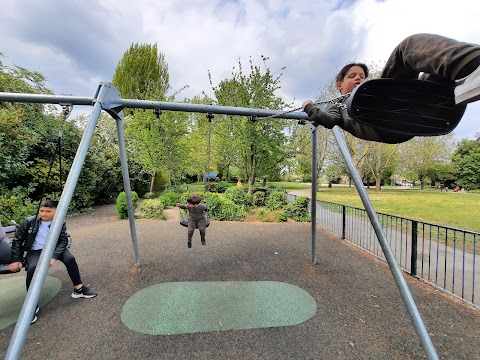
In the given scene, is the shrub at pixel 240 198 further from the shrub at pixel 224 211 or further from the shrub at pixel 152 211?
the shrub at pixel 152 211

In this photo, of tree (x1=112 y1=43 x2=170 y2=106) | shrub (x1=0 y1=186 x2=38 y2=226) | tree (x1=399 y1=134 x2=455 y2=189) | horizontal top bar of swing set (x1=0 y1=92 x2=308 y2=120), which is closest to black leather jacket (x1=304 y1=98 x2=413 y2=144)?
horizontal top bar of swing set (x1=0 y1=92 x2=308 y2=120)

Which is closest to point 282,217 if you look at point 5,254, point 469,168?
point 5,254

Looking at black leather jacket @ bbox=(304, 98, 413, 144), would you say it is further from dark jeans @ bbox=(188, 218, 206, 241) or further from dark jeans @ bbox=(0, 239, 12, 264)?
dark jeans @ bbox=(0, 239, 12, 264)

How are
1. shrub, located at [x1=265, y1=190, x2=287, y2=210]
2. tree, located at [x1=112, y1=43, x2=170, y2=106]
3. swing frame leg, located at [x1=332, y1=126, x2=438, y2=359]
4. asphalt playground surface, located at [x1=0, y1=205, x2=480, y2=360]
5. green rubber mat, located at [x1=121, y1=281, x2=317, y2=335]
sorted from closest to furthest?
swing frame leg, located at [x1=332, y1=126, x2=438, y2=359]
asphalt playground surface, located at [x1=0, y1=205, x2=480, y2=360]
green rubber mat, located at [x1=121, y1=281, x2=317, y2=335]
shrub, located at [x1=265, y1=190, x2=287, y2=210]
tree, located at [x1=112, y1=43, x2=170, y2=106]

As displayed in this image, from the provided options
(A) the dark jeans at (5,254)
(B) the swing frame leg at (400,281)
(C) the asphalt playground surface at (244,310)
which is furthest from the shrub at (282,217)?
(A) the dark jeans at (5,254)

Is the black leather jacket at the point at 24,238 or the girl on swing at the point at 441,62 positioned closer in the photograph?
the girl on swing at the point at 441,62

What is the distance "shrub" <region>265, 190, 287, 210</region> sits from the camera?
8.90m

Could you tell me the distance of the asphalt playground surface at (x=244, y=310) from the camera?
6.86 ft

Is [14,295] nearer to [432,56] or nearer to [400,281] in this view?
[400,281]

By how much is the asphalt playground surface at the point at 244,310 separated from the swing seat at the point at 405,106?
1.88 m

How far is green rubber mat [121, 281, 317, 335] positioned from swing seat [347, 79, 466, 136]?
6.89 ft

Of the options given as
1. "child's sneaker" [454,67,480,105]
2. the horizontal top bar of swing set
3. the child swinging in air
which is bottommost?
the child swinging in air

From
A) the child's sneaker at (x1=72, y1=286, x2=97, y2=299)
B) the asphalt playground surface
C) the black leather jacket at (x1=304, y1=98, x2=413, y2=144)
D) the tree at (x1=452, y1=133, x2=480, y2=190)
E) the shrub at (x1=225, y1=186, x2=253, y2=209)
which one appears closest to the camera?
the black leather jacket at (x1=304, y1=98, x2=413, y2=144)

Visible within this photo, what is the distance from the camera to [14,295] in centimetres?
306
